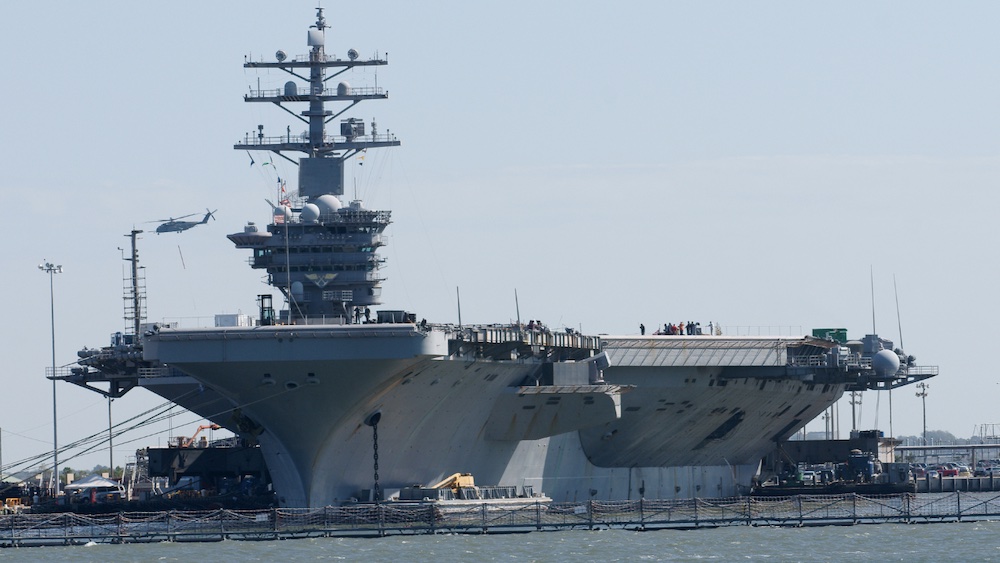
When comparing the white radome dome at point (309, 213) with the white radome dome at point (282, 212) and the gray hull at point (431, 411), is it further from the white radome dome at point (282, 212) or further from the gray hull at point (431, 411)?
the gray hull at point (431, 411)

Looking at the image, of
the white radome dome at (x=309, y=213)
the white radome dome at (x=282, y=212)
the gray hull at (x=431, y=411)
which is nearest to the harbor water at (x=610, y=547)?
the gray hull at (x=431, y=411)

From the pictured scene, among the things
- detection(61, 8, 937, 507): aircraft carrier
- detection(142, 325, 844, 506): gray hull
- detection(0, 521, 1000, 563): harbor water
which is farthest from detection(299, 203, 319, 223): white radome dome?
detection(0, 521, 1000, 563): harbor water

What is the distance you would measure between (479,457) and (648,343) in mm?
6495

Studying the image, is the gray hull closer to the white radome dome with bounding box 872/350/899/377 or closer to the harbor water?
the white radome dome with bounding box 872/350/899/377

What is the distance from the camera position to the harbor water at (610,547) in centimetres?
3706

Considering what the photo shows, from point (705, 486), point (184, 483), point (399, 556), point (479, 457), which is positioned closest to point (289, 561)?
point (399, 556)

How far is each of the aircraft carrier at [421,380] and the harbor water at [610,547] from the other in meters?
3.03

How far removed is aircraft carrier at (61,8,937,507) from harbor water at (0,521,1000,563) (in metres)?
3.03

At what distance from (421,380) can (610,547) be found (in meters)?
6.18

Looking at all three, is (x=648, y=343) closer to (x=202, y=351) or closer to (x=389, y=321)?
(x=389, y=321)

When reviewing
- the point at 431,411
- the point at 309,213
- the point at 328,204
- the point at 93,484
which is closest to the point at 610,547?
the point at 431,411

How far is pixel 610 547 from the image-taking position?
39094mm

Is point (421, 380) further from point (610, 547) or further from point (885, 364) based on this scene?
A: point (885, 364)

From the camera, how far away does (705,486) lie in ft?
199
